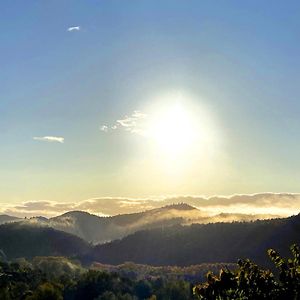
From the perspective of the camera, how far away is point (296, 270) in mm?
46781

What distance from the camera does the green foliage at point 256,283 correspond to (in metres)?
46.6

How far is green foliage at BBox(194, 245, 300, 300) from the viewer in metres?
→ 46.6

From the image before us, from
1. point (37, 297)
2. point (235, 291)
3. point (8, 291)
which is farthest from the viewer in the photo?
point (8, 291)

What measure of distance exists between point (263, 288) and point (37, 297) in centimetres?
14359

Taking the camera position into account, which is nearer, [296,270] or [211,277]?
[296,270]

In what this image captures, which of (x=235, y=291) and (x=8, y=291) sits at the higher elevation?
(x=235, y=291)

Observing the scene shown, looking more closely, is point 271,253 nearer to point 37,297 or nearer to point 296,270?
point 296,270

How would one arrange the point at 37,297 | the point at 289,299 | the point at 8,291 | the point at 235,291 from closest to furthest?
the point at 289,299
the point at 235,291
the point at 37,297
the point at 8,291

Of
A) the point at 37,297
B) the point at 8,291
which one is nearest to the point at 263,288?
the point at 37,297

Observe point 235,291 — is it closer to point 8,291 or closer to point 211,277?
point 211,277

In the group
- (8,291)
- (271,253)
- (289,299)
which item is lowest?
(8,291)

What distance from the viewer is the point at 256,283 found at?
1900 inches

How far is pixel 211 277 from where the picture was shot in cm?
5256

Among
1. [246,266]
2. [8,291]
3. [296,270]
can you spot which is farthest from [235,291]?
[8,291]
